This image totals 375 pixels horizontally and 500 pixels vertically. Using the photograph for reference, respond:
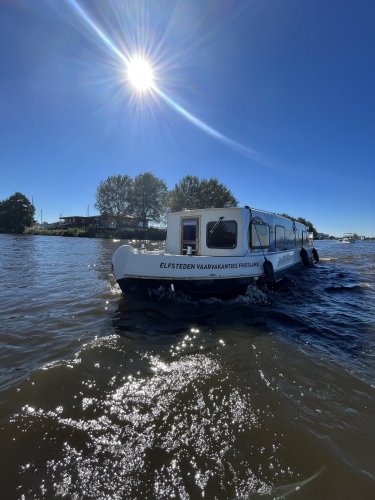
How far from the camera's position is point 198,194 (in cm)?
6300

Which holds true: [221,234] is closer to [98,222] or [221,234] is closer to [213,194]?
[213,194]

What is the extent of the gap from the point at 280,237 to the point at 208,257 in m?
6.69

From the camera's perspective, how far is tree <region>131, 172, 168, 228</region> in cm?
6831

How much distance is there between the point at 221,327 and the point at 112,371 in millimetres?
2803

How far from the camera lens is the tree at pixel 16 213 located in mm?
69625

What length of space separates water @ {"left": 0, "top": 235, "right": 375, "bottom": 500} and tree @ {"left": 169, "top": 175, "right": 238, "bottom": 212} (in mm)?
57063

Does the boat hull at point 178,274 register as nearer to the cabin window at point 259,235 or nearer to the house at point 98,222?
the cabin window at point 259,235

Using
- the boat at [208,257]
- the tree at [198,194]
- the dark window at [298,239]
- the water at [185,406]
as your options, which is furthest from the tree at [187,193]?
the water at [185,406]

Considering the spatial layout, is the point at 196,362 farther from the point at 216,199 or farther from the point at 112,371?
the point at 216,199

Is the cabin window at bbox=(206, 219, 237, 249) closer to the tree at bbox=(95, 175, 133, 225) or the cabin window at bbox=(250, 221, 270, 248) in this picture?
the cabin window at bbox=(250, 221, 270, 248)

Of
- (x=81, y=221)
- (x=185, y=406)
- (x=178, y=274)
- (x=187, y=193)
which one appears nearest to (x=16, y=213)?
(x=81, y=221)

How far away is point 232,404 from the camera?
3.68 m

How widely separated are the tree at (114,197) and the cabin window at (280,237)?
194ft

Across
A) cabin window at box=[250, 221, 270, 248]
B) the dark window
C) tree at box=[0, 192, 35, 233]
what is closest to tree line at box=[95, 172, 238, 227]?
tree at box=[0, 192, 35, 233]
